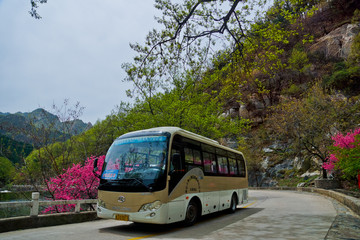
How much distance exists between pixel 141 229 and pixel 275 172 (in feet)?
116

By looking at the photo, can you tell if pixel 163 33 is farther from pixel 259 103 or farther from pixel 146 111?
pixel 259 103

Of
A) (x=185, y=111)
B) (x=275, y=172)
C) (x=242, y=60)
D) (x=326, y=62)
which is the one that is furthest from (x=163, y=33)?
(x=326, y=62)

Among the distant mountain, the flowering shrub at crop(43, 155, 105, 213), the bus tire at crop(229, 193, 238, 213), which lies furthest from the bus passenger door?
the distant mountain

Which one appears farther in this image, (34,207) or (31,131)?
(31,131)

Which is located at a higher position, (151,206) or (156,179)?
(156,179)

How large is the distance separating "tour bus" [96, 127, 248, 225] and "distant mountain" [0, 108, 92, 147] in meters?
8.20

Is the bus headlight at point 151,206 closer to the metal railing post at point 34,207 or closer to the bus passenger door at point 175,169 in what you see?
the bus passenger door at point 175,169

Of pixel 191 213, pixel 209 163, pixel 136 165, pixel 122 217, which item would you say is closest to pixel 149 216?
pixel 122 217

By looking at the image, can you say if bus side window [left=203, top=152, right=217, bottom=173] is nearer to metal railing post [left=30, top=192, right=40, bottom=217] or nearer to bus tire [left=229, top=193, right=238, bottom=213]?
bus tire [left=229, top=193, right=238, bottom=213]

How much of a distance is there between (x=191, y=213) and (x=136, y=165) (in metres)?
2.59

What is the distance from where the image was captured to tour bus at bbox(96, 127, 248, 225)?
7.13 metres

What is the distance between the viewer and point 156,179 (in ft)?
23.6

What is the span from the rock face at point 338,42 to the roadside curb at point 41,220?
5309cm

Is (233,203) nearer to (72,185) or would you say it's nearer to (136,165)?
(136,165)
